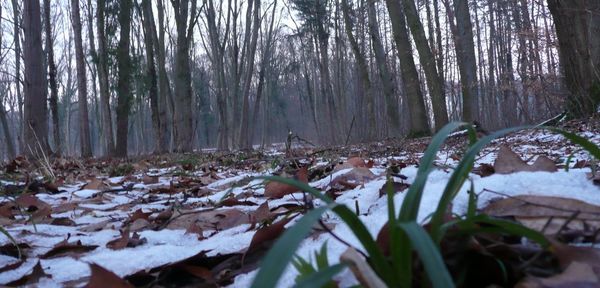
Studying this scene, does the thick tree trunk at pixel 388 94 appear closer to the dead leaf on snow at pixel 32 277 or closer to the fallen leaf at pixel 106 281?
the dead leaf on snow at pixel 32 277

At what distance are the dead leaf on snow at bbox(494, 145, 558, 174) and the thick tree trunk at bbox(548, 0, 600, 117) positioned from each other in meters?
4.80

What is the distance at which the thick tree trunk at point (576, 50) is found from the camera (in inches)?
226

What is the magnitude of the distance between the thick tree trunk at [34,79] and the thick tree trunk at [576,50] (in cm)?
705

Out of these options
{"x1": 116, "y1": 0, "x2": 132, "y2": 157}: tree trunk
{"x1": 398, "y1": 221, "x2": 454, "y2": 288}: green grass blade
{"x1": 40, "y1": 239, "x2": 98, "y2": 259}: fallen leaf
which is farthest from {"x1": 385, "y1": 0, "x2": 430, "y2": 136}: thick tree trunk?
{"x1": 398, "y1": 221, "x2": 454, "y2": 288}: green grass blade

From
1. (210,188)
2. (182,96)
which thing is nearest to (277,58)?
(182,96)

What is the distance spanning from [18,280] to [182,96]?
41.8ft

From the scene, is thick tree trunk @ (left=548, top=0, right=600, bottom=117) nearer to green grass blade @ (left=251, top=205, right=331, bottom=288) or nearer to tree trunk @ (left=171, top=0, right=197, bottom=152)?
green grass blade @ (left=251, top=205, right=331, bottom=288)

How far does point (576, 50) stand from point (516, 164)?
16.7 feet

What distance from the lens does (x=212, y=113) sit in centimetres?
5141

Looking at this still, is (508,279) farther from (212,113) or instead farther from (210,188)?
(212,113)

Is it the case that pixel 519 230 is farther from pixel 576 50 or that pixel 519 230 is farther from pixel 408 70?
pixel 408 70

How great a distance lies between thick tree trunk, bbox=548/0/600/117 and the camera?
573 cm

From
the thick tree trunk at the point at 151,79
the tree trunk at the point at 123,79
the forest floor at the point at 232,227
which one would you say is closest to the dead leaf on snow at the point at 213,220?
the forest floor at the point at 232,227

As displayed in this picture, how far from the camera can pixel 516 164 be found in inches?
56.1
